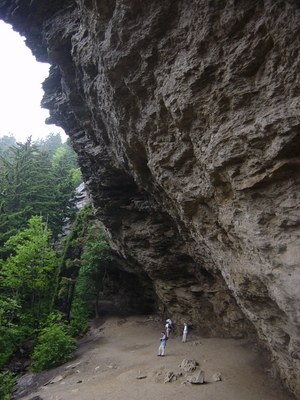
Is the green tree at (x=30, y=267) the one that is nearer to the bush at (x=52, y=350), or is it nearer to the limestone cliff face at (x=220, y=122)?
the bush at (x=52, y=350)

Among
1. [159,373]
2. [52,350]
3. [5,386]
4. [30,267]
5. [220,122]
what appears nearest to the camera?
[220,122]

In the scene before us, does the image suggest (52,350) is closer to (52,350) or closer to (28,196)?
(52,350)

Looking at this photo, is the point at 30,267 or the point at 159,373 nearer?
the point at 159,373

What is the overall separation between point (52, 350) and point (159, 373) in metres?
6.20

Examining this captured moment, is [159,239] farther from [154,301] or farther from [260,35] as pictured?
[260,35]

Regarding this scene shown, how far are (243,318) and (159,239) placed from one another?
5.04 meters

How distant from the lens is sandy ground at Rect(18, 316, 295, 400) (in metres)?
7.55

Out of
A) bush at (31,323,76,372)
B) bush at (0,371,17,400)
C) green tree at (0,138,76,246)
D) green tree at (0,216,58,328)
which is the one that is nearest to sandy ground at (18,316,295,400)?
bush at (31,323,76,372)

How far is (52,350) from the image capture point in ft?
42.0

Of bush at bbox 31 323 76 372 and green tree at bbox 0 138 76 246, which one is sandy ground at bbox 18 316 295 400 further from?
green tree at bbox 0 138 76 246

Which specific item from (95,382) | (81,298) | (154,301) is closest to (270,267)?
(95,382)

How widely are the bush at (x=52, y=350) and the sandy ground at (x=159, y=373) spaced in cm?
47

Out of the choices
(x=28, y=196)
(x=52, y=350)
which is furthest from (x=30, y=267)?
(x=28, y=196)

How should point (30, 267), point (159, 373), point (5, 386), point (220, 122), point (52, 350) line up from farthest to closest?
point (30, 267) < point (52, 350) < point (5, 386) < point (159, 373) < point (220, 122)
